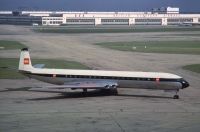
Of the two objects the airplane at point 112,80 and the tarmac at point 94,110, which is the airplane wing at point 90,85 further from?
the tarmac at point 94,110

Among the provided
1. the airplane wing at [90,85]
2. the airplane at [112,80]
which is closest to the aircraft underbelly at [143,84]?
the airplane at [112,80]

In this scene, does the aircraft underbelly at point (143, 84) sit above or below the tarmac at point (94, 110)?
above

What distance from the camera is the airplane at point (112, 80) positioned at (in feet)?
164

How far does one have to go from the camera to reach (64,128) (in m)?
33.4

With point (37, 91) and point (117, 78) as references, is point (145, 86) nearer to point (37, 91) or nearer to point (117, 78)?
point (117, 78)

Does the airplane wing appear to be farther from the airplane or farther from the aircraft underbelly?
the aircraft underbelly

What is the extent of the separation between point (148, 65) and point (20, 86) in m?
29.8

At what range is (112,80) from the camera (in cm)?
5056

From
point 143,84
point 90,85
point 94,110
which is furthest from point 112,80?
point 94,110

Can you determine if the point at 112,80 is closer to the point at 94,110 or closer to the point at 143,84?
the point at 143,84

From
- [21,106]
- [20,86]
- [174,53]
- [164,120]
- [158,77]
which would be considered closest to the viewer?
[164,120]

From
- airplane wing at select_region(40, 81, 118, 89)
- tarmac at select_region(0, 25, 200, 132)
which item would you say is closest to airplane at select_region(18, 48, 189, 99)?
airplane wing at select_region(40, 81, 118, 89)

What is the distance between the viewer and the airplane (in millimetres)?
50000

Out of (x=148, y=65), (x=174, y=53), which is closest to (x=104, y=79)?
(x=148, y=65)
